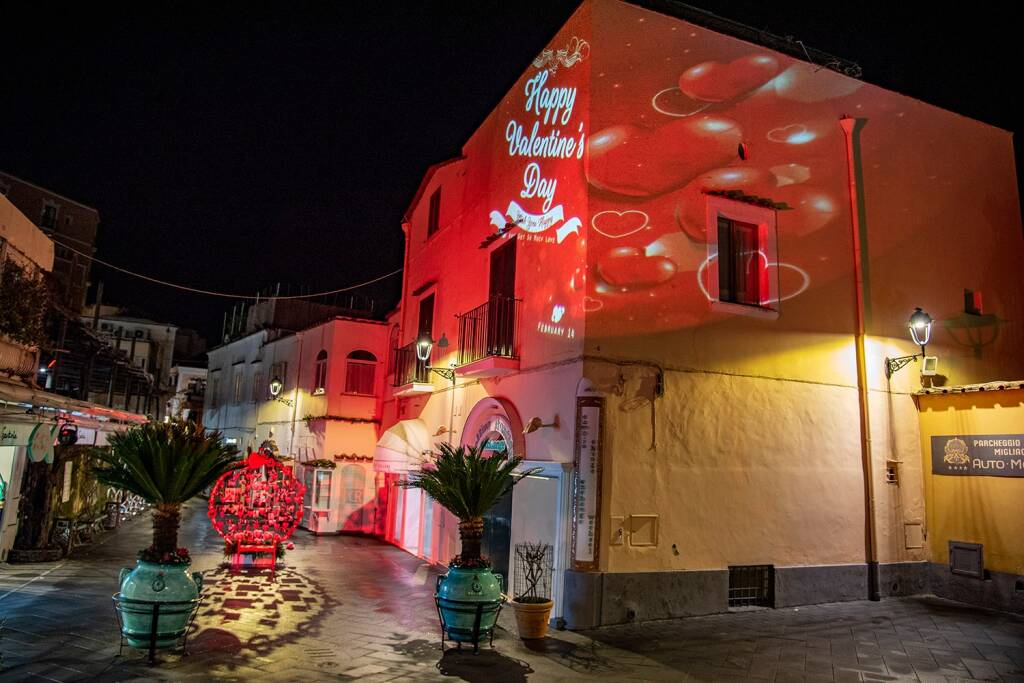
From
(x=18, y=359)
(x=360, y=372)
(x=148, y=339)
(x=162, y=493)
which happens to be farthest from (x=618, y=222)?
(x=148, y=339)

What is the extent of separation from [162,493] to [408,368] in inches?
391

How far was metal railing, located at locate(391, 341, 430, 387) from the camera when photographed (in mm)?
16578

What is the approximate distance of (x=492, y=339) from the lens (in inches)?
509

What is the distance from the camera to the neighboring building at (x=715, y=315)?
10117mm

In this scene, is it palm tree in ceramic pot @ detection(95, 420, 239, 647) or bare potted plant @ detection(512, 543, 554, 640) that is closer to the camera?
palm tree in ceramic pot @ detection(95, 420, 239, 647)

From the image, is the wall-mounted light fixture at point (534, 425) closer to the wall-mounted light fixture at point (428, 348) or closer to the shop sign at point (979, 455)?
the wall-mounted light fixture at point (428, 348)

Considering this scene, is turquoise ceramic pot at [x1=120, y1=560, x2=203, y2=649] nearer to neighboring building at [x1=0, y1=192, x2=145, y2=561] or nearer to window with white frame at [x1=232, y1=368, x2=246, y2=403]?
neighboring building at [x1=0, y1=192, x2=145, y2=561]

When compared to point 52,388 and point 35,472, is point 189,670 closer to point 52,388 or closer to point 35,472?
point 35,472

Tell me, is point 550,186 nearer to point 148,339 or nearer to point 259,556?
point 259,556

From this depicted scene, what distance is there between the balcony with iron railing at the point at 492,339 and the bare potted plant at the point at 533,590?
10.5 ft

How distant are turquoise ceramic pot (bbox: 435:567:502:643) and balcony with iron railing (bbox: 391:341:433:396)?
7.92 m

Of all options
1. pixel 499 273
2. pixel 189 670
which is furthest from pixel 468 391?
pixel 189 670

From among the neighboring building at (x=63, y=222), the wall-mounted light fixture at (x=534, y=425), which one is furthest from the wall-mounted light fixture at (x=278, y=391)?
the wall-mounted light fixture at (x=534, y=425)

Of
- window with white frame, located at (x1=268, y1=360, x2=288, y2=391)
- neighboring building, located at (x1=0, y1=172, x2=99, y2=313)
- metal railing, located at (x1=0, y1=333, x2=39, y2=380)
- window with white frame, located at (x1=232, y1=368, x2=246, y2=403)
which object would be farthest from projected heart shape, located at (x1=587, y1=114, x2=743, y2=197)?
neighboring building, located at (x1=0, y1=172, x2=99, y2=313)
